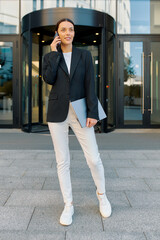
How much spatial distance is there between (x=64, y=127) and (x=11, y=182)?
5.16ft

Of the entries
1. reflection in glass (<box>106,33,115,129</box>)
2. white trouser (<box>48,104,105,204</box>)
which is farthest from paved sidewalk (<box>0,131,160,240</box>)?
reflection in glass (<box>106,33,115,129</box>)

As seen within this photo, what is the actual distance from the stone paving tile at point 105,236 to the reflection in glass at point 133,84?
25.6ft

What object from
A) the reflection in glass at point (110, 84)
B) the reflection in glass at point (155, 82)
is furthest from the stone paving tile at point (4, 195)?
the reflection in glass at point (155, 82)

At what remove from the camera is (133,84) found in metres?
10.0

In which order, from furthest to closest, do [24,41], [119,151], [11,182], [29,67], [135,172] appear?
[24,41]
[29,67]
[119,151]
[135,172]
[11,182]

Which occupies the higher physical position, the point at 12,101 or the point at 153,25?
the point at 153,25

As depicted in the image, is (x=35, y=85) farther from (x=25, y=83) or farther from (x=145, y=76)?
(x=145, y=76)

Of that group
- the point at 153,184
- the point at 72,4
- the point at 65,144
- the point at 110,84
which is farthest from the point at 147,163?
the point at 72,4

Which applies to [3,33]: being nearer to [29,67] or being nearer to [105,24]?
[29,67]

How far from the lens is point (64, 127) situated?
2693 millimetres

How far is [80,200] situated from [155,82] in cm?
763

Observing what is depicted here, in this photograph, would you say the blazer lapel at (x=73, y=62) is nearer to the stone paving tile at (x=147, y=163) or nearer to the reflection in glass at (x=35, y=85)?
the stone paving tile at (x=147, y=163)

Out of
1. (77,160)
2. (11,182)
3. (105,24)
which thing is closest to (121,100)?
(105,24)

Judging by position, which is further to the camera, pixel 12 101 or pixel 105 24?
pixel 12 101
